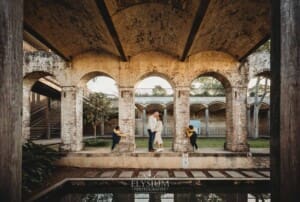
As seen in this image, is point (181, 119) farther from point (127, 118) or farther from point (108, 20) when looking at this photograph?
point (108, 20)

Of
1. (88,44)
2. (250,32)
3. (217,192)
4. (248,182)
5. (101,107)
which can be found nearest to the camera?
(217,192)

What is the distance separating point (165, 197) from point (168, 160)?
3.59 metres

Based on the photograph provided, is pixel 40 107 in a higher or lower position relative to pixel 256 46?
lower

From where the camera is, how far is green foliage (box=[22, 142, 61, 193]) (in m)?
6.77

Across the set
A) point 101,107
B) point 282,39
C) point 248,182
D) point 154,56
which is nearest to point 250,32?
point 154,56

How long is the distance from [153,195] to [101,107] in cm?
1227

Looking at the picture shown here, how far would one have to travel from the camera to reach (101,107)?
57.9 feet

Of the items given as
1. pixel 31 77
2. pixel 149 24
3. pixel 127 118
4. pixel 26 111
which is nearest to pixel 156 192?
pixel 127 118

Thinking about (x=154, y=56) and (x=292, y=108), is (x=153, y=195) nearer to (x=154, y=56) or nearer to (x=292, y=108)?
(x=292, y=108)

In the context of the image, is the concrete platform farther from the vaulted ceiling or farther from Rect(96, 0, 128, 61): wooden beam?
Rect(96, 0, 128, 61): wooden beam

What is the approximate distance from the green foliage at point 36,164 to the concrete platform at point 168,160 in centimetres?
70

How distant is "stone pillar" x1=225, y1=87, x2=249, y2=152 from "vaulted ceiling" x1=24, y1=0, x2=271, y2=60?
193 centimetres

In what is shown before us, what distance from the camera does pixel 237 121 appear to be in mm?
10398

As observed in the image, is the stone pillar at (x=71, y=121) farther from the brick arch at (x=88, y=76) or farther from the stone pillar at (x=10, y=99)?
the stone pillar at (x=10, y=99)
